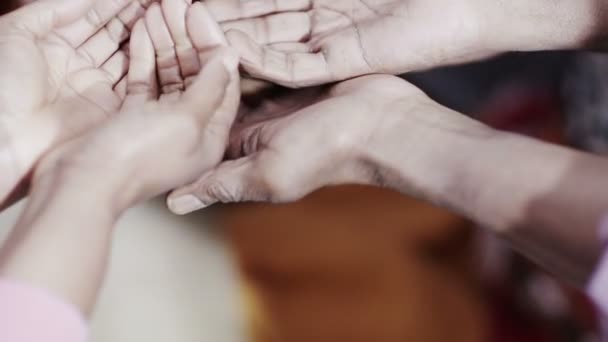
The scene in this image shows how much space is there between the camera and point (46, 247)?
0.51 meters

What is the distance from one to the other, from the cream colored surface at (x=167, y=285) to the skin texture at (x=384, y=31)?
17.3 inches

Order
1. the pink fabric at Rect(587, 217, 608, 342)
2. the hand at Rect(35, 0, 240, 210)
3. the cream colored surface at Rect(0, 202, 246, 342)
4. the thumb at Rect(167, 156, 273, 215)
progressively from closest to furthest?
the pink fabric at Rect(587, 217, 608, 342)
the hand at Rect(35, 0, 240, 210)
the thumb at Rect(167, 156, 273, 215)
the cream colored surface at Rect(0, 202, 246, 342)

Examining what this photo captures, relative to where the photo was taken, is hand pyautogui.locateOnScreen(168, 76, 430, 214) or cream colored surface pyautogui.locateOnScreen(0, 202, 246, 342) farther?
cream colored surface pyautogui.locateOnScreen(0, 202, 246, 342)

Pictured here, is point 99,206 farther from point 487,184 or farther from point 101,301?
point 101,301

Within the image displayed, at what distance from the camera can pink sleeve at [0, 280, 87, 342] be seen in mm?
469

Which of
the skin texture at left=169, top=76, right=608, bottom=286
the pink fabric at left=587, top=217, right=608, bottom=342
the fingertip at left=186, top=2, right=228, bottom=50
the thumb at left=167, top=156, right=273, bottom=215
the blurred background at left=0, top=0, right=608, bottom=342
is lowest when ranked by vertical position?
the blurred background at left=0, top=0, right=608, bottom=342

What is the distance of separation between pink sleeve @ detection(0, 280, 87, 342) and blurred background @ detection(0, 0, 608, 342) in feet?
1.92

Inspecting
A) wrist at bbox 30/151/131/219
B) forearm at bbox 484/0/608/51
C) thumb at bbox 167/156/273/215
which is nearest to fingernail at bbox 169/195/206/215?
thumb at bbox 167/156/273/215

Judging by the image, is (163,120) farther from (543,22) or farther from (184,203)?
(543,22)

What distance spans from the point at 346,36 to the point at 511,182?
0.26 metres

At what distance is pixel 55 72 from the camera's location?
708mm

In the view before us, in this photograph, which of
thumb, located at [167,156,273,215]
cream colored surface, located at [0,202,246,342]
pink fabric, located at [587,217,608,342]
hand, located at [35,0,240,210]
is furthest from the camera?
cream colored surface, located at [0,202,246,342]

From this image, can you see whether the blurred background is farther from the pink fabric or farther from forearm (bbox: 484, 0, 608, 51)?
the pink fabric

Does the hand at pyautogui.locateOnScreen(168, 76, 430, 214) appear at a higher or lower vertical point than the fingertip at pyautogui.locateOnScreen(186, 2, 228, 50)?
lower
